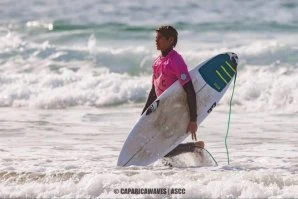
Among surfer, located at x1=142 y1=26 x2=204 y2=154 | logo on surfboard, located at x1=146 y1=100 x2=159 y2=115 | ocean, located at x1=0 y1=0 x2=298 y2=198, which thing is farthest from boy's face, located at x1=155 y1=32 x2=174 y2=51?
ocean, located at x1=0 y1=0 x2=298 y2=198

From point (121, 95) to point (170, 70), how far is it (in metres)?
6.44

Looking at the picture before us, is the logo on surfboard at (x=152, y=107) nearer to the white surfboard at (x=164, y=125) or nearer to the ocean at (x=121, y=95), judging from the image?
the white surfboard at (x=164, y=125)

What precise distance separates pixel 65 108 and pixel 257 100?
2.76 metres

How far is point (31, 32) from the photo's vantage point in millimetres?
22094

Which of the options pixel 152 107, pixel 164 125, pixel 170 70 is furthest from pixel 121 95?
pixel 170 70

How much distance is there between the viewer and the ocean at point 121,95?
27.3 feet

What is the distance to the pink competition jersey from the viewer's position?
8.34 meters

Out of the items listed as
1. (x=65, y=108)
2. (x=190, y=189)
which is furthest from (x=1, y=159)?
(x=65, y=108)

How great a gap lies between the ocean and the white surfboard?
159mm

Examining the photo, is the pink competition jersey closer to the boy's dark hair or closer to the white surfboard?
the boy's dark hair

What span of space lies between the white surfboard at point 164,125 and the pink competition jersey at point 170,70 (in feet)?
0.95

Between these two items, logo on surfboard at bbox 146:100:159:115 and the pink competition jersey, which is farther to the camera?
logo on surfboard at bbox 146:100:159:115

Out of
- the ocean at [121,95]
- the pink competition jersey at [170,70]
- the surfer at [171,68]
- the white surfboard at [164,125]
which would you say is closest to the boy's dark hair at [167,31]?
the surfer at [171,68]

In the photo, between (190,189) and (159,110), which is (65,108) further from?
(190,189)
